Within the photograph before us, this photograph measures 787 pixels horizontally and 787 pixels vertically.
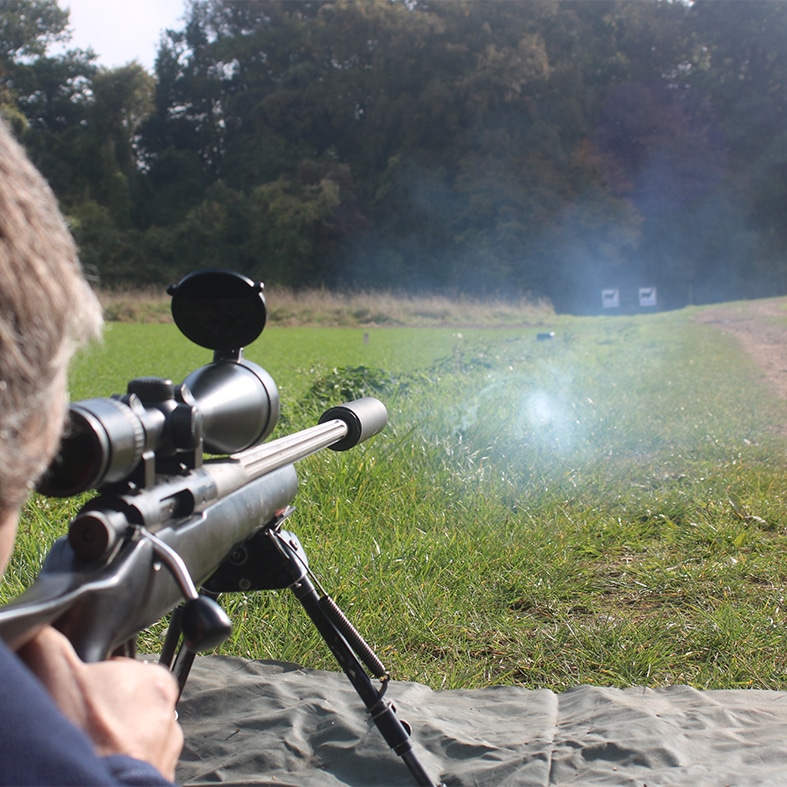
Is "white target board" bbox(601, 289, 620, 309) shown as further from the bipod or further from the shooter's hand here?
the shooter's hand

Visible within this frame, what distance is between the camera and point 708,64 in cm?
4334

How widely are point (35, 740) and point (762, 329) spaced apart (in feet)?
64.0

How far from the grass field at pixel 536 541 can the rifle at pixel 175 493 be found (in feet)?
4.60

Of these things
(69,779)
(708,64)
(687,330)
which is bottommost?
(687,330)

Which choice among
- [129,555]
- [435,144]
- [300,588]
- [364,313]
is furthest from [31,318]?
[435,144]

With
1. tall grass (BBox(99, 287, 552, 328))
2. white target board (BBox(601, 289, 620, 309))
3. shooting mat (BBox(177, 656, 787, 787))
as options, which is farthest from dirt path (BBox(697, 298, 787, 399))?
white target board (BBox(601, 289, 620, 309))

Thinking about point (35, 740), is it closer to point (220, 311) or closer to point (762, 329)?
point (220, 311)

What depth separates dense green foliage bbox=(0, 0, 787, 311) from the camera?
39.9 m

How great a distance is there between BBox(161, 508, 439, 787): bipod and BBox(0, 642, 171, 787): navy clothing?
934mm

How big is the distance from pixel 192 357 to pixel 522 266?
88.7ft

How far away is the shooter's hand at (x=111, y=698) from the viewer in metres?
0.87

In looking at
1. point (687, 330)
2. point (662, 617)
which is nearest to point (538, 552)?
point (662, 617)

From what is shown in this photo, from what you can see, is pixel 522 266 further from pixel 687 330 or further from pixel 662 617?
pixel 662 617

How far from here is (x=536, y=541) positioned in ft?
13.3
